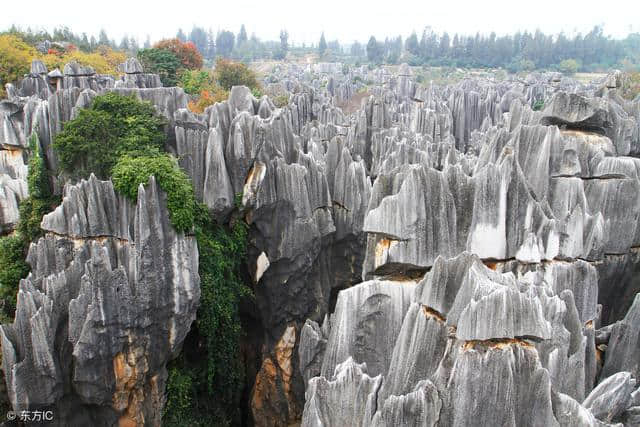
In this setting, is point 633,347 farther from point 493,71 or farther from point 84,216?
point 493,71

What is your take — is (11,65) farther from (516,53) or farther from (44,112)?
(516,53)

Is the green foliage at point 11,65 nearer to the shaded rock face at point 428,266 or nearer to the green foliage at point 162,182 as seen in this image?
the shaded rock face at point 428,266

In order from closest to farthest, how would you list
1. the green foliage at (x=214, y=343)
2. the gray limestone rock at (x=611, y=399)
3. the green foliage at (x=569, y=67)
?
the gray limestone rock at (x=611, y=399)
the green foliage at (x=214, y=343)
the green foliage at (x=569, y=67)

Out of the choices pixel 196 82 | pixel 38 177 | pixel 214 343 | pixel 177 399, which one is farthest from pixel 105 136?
pixel 196 82

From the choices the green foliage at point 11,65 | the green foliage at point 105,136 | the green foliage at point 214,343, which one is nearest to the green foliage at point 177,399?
the green foliage at point 214,343

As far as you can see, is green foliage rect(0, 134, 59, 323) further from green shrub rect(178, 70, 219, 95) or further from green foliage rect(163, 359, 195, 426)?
green shrub rect(178, 70, 219, 95)

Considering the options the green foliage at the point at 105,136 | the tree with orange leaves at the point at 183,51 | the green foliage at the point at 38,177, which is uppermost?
the tree with orange leaves at the point at 183,51

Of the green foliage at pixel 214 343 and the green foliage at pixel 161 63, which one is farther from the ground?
the green foliage at pixel 161 63
